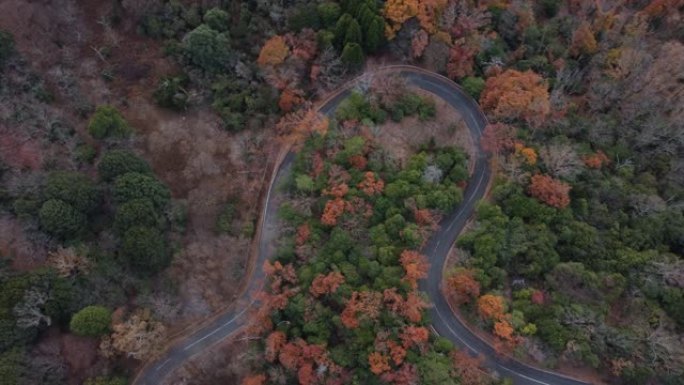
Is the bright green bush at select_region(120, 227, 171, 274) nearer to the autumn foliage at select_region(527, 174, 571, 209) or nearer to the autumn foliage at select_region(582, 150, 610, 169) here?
the autumn foliage at select_region(527, 174, 571, 209)

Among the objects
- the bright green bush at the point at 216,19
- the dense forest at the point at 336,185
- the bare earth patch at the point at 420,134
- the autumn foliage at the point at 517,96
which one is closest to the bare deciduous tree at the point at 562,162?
the dense forest at the point at 336,185

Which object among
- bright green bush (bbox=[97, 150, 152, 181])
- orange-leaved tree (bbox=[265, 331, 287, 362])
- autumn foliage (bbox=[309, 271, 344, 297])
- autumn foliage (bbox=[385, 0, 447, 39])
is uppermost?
autumn foliage (bbox=[385, 0, 447, 39])

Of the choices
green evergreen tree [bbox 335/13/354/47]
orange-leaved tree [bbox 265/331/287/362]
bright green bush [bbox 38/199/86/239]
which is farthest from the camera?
green evergreen tree [bbox 335/13/354/47]

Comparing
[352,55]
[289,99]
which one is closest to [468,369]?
[289,99]

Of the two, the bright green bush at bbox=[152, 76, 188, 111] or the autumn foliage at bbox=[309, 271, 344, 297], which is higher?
the bright green bush at bbox=[152, 76, 188, 111]

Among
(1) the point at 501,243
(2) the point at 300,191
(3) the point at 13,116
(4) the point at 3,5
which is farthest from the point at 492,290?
(4) the point at 3,5

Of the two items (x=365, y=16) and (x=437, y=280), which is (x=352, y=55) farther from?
(x=437, y=280)

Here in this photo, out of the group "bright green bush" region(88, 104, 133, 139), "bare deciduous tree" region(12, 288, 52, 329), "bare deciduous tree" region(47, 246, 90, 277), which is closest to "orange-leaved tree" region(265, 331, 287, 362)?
"bare deciduous tree" region(47, 246, 90, 277)

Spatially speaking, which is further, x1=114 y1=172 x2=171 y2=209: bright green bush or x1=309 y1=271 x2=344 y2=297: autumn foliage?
x1=114 y1=172 x2=171 y2=209: bright green bush
